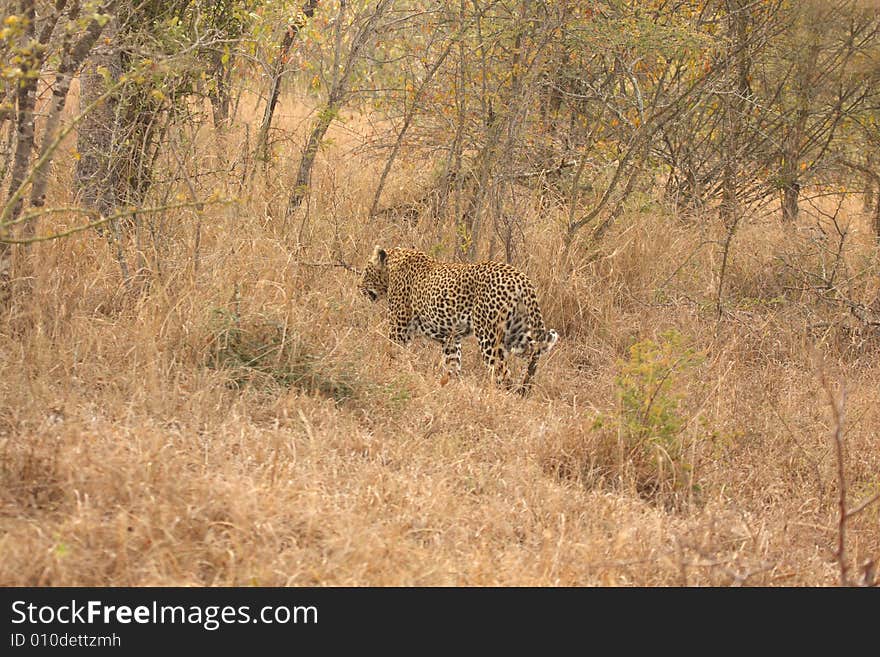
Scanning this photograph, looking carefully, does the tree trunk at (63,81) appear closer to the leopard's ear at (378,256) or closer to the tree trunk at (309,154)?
A: the tree trunk at (309,154)

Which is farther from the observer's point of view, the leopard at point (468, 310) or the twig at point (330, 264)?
the twig at point (330, 264)

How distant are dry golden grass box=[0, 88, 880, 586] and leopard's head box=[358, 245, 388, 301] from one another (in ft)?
0.39

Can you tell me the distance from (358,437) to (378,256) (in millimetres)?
2929

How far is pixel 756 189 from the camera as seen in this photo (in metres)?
11.0

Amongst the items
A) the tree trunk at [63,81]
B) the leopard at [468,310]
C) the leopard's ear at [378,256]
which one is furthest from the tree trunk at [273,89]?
the tree trunk at [63,81]

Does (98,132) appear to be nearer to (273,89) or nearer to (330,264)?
(273,89)

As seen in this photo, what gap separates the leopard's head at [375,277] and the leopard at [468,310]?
0.02 m

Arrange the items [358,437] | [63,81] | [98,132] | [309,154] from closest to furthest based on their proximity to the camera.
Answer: [358,437]
[63,81]
[98,132]
[309,154]

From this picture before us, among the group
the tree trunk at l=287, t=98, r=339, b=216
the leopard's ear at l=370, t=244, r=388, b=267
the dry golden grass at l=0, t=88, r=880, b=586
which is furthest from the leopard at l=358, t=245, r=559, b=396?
the tree trunk at l=287, t=98, r=339, b=216

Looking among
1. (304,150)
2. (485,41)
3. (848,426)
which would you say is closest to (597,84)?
(485,41)

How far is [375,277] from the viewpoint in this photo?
803cm

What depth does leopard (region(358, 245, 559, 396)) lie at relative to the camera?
7.20 meters

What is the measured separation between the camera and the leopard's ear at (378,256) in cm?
795

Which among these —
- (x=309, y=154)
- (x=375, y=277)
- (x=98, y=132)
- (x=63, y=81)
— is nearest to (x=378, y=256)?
(x=375, y=277)
